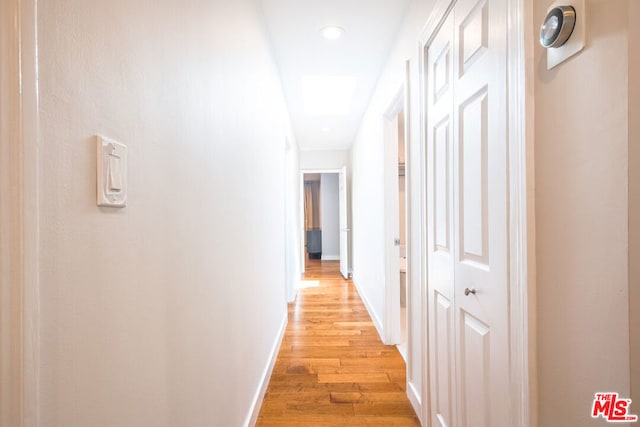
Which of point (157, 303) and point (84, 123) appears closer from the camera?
point (84, 123)

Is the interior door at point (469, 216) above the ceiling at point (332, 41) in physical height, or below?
below

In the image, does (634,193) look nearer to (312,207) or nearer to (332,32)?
(332,32)

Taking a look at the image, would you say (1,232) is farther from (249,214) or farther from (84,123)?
(249,214)

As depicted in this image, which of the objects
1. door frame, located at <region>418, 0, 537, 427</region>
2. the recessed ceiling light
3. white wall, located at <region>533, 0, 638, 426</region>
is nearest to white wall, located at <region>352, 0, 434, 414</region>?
the recessed ceiling light

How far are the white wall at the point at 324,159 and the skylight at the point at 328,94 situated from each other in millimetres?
2002

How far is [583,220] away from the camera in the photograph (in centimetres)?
68

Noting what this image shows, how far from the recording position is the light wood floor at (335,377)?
175 cm

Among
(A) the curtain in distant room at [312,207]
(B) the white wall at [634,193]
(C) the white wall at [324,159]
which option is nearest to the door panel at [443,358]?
(B) the white wall at [634,193]

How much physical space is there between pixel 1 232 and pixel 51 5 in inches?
13.2

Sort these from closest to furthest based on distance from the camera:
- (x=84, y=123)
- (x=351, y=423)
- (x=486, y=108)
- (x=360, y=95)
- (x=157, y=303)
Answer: (x=84, y=123), (x=157, y=303), (x=486, y=108), (x=351, y=423), (x=360, y=95)

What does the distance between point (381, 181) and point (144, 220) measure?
236 cm

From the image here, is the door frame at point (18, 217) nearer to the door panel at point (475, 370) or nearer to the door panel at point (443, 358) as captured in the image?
the door panel at point (475, 370)

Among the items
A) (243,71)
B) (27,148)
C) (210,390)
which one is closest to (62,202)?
(27,148)

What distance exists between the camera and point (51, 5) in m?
0.45
